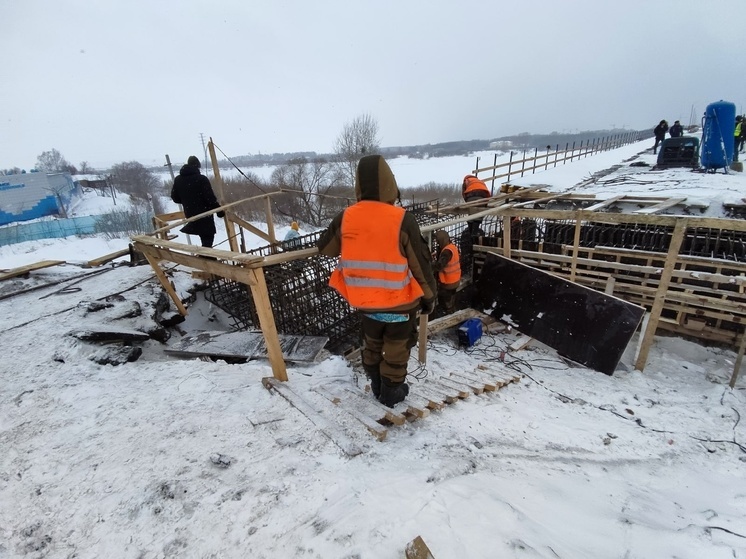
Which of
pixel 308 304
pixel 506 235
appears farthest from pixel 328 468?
pixel 506 235

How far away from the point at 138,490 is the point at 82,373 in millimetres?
2045

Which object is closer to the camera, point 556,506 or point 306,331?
point 556,506

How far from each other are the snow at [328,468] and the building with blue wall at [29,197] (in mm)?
47155

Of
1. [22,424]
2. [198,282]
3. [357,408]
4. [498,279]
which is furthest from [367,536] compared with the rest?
[198,282]

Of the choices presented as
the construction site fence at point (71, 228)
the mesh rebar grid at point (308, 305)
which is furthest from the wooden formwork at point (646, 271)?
the construction site fence at point (71, 228)

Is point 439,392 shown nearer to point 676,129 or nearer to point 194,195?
point 194,195

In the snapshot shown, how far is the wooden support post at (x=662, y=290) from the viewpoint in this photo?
452cm

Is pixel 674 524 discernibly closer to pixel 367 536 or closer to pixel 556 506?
pixel 556 506

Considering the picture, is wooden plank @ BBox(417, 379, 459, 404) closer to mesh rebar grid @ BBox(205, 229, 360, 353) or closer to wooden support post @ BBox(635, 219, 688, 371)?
mesh rebar grid @ BBox(205, 229, 360, 353)

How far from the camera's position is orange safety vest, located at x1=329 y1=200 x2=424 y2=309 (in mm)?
2510

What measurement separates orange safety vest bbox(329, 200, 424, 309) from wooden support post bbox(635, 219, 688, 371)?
3.94m

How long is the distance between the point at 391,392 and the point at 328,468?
884mm

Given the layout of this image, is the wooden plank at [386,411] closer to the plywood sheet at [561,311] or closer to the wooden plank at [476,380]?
the wooden plank at [476,380]

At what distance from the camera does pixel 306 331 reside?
5.46 m
